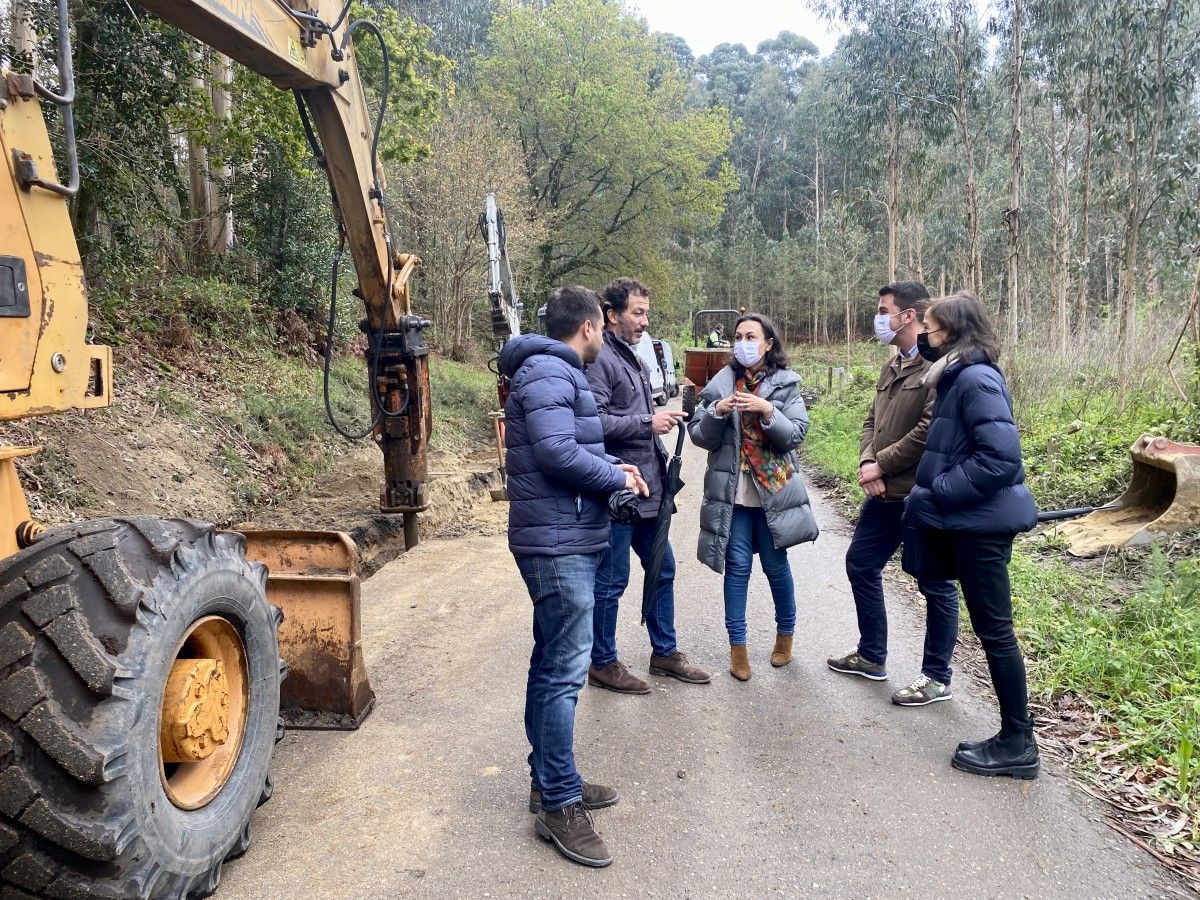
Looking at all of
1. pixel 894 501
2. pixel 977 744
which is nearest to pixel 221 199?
pixel 894 501

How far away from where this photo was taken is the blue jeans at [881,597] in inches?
167

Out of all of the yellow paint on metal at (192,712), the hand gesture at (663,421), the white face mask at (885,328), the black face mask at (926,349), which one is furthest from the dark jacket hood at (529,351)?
the white face mask at (885,328)

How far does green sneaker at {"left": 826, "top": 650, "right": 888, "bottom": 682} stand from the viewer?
4.58m

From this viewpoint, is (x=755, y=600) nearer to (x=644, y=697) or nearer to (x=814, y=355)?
(x=644, y=697)

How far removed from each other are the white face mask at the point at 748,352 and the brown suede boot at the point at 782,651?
161cm

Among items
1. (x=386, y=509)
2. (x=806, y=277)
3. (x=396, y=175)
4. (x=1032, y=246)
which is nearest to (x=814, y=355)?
(x=806, y=277)

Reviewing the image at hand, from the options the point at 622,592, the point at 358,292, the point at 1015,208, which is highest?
the point at 1015,208

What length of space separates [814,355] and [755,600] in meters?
38.7

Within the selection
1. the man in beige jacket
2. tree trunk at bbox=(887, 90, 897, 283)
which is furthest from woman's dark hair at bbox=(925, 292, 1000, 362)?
tree trunk at bbox=(887, 90, 897, 283)

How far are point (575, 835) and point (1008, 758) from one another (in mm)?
1951

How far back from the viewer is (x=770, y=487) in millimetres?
4492

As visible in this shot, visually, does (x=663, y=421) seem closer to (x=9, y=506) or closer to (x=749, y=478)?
(x=749, y=478)

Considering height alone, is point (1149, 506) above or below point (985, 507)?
below

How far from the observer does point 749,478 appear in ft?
15.0
